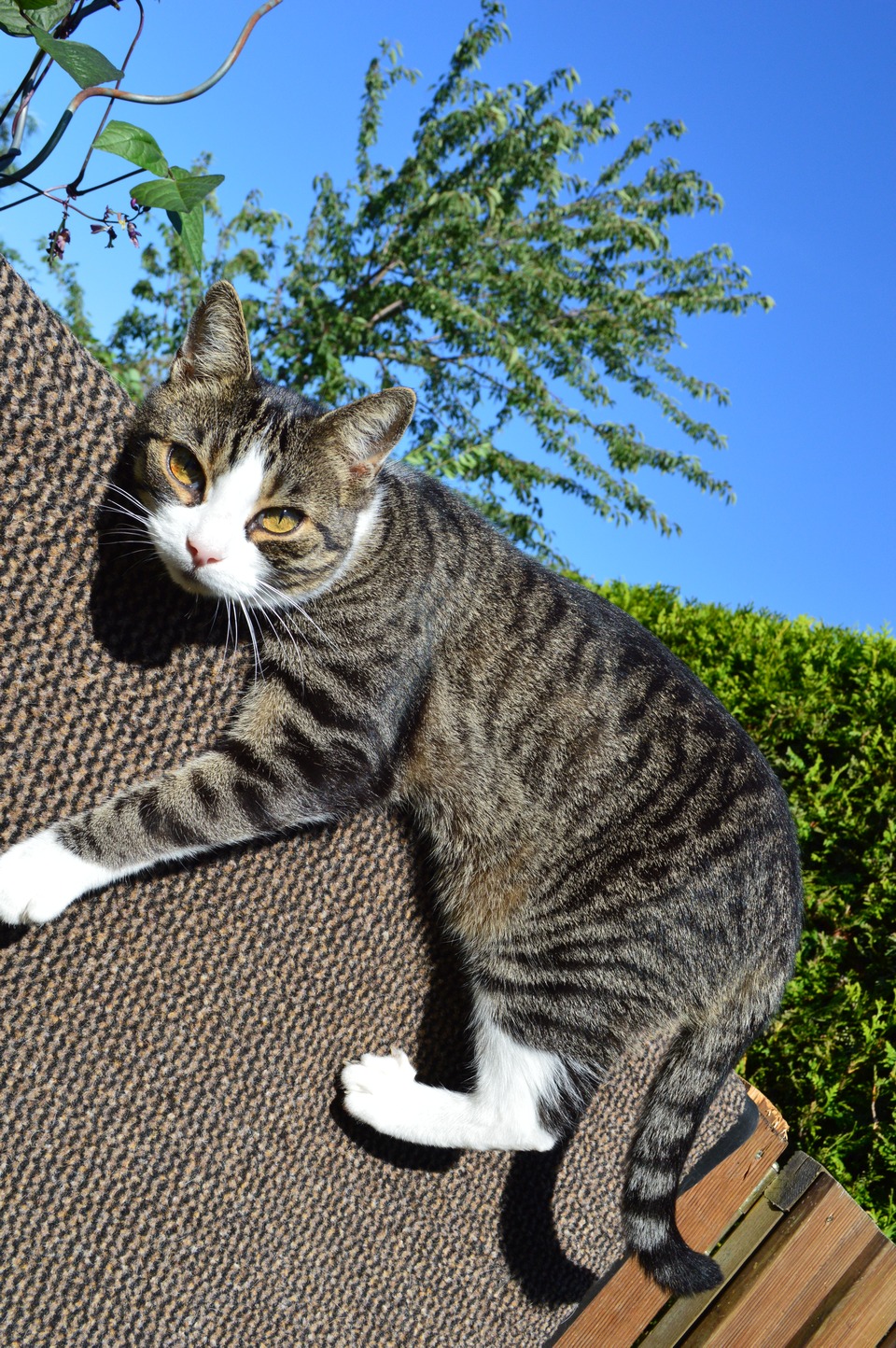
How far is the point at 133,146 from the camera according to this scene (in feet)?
3.29

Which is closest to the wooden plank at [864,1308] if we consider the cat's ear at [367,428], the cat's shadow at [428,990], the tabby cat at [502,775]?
the cat's shadow at [428,990]

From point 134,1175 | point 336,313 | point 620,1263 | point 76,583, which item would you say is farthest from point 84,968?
point 336,313

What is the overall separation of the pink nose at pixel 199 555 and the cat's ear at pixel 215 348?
0.28 meters

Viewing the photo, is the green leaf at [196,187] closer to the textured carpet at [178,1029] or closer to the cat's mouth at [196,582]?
the textured carpet at [178,1029]

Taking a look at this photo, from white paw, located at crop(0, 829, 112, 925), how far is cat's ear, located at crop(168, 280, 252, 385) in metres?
0.60

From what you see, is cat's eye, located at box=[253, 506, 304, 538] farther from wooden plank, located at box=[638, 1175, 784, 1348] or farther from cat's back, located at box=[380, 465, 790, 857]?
wooden plank, located at box=[638, 1175, 784, 1348]

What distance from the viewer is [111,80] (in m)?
A: 1.02

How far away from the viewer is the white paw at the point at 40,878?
106 cm

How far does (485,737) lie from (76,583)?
1.93ft

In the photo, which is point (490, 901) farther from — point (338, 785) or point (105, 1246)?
point (105, 1246)

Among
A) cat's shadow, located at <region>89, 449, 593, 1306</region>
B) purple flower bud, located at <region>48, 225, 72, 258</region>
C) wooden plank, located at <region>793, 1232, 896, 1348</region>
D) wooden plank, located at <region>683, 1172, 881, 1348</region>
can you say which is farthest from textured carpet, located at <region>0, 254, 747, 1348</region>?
wooden plank, located at <region>793, 1232, 896, 1348</region>

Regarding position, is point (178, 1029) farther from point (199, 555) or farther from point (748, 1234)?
point (748, 1234)

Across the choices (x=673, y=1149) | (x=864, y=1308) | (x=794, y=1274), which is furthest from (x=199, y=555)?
(x=864, y=1308)

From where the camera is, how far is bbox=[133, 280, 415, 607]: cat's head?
44.3 inches
